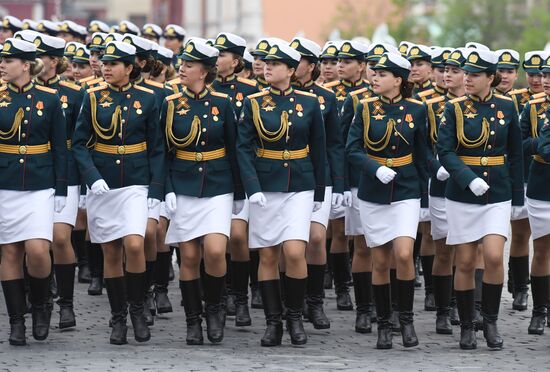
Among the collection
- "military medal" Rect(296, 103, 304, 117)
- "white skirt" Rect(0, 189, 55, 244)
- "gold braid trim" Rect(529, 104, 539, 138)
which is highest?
"gold braid trim" Rect(529, 104, 539, 138)

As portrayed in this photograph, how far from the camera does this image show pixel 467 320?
13305mm

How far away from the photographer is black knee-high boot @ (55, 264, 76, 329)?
14.0m

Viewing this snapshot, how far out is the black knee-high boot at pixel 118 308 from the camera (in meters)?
13.3

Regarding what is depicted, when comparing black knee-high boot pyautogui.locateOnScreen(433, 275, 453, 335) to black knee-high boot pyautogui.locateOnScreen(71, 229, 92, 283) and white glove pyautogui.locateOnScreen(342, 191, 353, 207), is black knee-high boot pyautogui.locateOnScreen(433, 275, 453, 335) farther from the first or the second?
black knee-high boot pyautogui.locateOnScreen(71, 229, 92, 283)

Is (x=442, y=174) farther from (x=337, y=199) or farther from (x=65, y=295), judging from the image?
(x=65, y=295)

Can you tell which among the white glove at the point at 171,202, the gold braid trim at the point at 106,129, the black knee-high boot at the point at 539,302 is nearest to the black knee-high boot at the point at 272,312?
the white glove at the point at 171,202

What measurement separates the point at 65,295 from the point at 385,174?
2821mm

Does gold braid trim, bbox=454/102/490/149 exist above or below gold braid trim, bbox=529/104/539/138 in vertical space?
below

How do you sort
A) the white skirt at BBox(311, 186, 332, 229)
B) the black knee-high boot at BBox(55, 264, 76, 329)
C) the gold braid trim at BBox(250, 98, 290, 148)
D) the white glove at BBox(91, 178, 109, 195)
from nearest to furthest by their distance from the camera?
the white glove at BBox(91, 178, 109, 195) → the gold braid trim at BBox(250, 98, 290, 148) → the black knee-high boot at BBox(55, 264, 76, 329) → the white skirt at BBox(311, 186, 332, 229)

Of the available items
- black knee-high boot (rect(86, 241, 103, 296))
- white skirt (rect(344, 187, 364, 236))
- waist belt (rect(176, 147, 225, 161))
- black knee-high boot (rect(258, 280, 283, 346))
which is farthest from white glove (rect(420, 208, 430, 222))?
black knee-high boot (rect(86, 241, 103, 296))

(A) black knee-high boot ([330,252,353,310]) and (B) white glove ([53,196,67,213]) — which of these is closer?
(B) white glove ([53,196,67,213])

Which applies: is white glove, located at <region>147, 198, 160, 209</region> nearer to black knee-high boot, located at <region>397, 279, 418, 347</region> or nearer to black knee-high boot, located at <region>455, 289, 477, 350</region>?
black knee-high boot, located at <region>397, 279, 418, 347</region>

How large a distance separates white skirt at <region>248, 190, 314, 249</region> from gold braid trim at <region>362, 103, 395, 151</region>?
602 millimetres

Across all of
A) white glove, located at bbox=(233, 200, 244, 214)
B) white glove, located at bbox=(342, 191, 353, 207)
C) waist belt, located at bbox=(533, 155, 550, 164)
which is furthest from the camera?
white glove, located at bbox=(342, 191, 353, 207)
